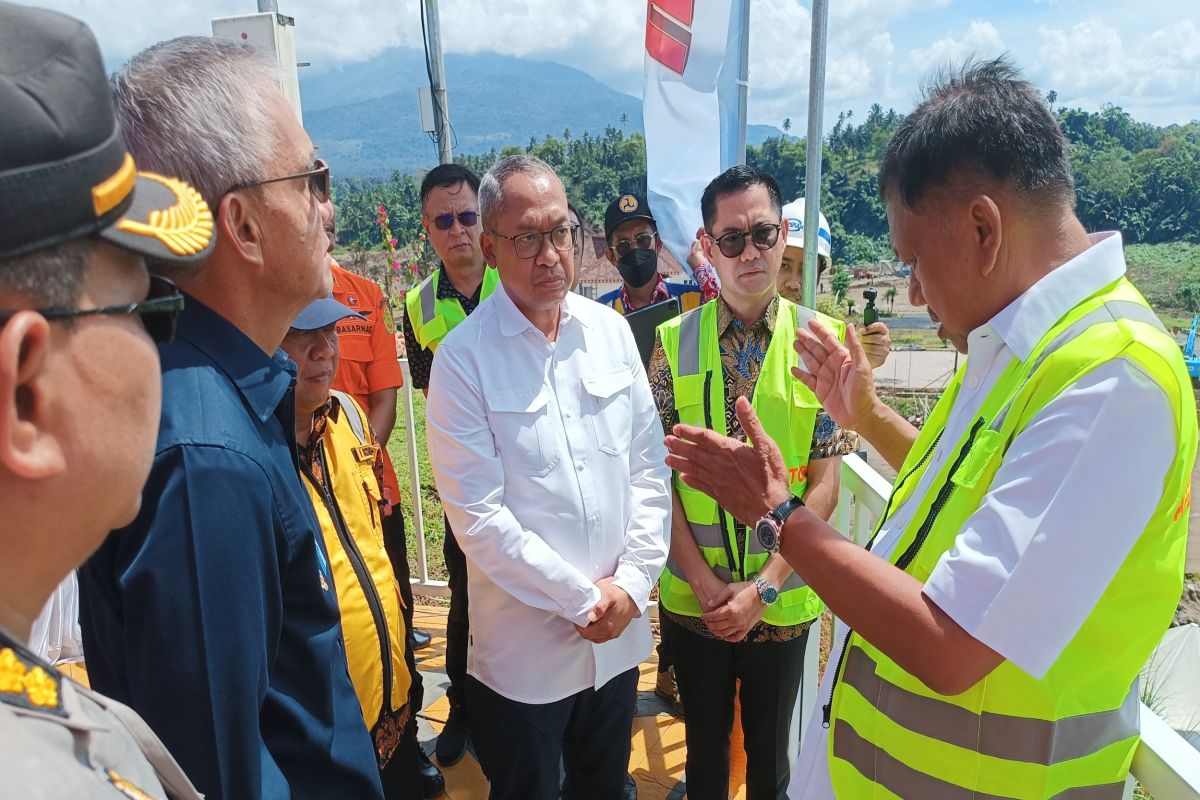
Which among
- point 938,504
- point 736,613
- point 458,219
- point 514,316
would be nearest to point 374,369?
point 458,219

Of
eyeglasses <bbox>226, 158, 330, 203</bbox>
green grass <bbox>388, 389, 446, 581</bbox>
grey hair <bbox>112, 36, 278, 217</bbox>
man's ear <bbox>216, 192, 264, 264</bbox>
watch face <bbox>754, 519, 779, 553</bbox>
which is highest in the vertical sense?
grey hair <bbox>112, 36, 278, 217</bbox>

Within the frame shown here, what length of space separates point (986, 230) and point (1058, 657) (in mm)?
736

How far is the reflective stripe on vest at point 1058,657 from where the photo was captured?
3.95 ft

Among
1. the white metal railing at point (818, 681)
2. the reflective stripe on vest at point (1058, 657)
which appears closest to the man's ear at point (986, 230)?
the reflective stripe on vest at point (1058, 657)

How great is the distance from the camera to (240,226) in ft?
4.16

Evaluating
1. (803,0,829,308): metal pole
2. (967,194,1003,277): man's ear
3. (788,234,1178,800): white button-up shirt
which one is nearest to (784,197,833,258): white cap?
(803,0,829,308): metal pole

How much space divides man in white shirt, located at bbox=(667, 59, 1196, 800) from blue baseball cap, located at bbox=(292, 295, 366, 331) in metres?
1.32

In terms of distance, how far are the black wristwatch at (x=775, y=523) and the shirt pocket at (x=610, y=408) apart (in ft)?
2.76

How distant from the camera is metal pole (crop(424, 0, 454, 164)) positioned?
13.7 feet

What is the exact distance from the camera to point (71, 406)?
2.17ft

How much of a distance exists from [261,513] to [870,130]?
108095mm

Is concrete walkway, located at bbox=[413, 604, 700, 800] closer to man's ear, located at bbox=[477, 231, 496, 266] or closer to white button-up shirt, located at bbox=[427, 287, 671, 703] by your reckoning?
white button-up shirt, located at bbox=[427, 287, 671, 703]

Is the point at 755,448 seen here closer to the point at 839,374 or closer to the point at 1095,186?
the point at 839,374

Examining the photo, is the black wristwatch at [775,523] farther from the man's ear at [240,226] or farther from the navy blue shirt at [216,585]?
the man's ear at [240,226]
